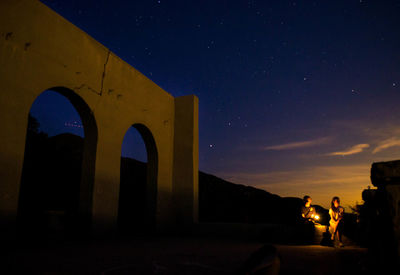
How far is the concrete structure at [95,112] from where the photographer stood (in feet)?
18.4

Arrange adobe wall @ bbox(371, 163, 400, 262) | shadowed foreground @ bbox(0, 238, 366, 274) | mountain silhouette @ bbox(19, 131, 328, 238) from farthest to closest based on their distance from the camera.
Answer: mountain silhouette @ bbox(19, 131, 328, 238), shadowed foreground @ bbox(0, 238, 366, 274), adobe wall @ bbox(371, 163, 400, 262)

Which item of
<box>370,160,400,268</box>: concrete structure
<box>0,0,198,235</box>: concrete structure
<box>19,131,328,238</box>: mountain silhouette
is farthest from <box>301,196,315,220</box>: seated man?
<box>370,160,400,268</box>: concrete structure

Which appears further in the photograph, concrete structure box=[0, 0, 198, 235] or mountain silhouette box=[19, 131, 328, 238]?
mountain silhouette box=[19, 131, 328, 238]

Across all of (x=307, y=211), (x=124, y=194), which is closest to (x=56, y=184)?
(x=124, y=194)

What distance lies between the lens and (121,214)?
48.1 ft

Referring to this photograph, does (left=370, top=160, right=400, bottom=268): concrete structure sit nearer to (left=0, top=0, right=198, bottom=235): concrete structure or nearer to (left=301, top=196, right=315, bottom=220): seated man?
(left=0, top=0, right=198, bottom=235): concrete structure

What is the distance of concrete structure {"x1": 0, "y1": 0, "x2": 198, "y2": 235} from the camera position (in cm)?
562

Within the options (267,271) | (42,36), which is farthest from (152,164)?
(267,271)

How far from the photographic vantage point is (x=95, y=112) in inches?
298

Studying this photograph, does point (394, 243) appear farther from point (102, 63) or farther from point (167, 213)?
point (167, 213)

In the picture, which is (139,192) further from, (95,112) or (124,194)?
(95,112)

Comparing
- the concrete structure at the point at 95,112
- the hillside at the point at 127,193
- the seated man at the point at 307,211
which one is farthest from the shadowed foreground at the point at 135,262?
the hillside at the point at 127,193

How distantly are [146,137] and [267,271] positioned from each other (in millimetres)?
7693

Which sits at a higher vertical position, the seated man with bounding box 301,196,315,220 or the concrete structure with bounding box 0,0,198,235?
the concrete structure with bounding box 0,0,198,235
